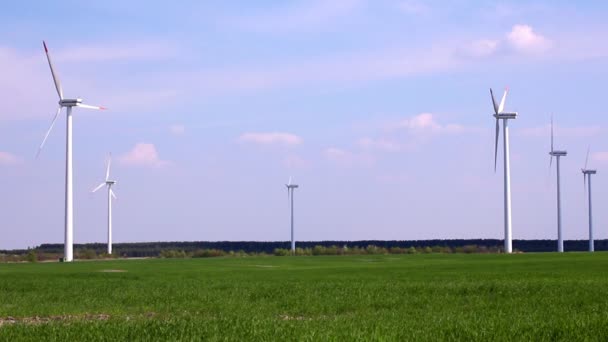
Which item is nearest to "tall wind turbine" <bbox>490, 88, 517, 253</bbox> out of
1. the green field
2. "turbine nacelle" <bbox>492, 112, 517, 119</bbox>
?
"turbine nacelle" <bbox>492, 112, 517, 119</bbox>

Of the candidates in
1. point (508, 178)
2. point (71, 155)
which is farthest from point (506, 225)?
point (71, 155)

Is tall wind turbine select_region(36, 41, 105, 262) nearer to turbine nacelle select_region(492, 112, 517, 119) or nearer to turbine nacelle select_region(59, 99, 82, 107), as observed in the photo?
turbine nacelle select_region(59, 99, 82, 107)

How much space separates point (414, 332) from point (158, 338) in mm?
4888

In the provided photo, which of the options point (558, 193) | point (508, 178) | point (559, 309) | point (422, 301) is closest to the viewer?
point (559, 309)

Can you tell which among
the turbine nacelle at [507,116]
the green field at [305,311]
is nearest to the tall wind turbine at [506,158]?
the turbine nacelle at [507,116]

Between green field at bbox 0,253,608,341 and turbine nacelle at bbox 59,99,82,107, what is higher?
turbine nacelle at bbox 59,99,82,107

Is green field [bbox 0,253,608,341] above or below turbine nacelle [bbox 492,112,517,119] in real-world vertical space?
below

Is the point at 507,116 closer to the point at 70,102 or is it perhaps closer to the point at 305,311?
the point at 70,102

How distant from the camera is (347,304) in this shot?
3209 centimetres

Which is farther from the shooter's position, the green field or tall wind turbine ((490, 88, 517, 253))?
tall wind turbine ((490, 88, 517, 253))

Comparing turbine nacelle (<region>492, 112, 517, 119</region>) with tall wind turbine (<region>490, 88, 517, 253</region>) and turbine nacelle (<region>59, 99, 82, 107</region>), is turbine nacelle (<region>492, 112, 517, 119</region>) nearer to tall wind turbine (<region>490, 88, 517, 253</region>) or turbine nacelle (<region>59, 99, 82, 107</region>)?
tall wind turbine (<region>490, 88, 517, 253</region>)

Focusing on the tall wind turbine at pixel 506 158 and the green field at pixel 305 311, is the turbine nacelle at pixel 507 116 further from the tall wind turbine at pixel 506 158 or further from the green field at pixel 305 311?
the green field at pixel 305 311

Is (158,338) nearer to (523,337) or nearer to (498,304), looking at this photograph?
(523,337)

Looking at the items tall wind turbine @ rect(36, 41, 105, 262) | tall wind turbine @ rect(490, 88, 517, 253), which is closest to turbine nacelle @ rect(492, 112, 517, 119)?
tall wind turbine @ rect(490, 88, 517, 253)
